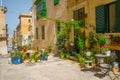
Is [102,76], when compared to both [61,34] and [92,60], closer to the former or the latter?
[92,60]

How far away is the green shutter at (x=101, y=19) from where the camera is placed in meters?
9.72

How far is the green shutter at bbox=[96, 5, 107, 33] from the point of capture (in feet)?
31.9

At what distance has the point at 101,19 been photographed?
32.4ft

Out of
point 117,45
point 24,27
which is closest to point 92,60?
point 117,45

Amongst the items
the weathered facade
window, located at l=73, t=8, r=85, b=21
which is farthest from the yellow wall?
window, located at l=73, t=8, r=85, b=21

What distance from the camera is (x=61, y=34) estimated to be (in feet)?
42.9

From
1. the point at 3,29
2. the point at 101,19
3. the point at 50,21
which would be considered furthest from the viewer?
the point at 3,29

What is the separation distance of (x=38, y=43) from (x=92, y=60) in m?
13.1

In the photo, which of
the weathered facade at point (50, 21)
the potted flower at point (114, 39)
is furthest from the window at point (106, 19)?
the weathered facade at point (50, 21)

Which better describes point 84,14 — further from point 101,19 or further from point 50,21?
point 50,21

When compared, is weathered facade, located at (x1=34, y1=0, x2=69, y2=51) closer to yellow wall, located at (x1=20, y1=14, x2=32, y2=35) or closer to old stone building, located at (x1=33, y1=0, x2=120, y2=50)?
old stone building, located at (x1=33, y1=0, x2=120, y2=50)

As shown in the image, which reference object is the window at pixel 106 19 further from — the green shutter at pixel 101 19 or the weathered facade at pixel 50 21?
the weathered facade at pixel 50 21

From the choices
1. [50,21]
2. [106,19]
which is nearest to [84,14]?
[106,19]

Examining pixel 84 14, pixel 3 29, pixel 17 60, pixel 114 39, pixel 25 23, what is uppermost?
pixel 25 23
